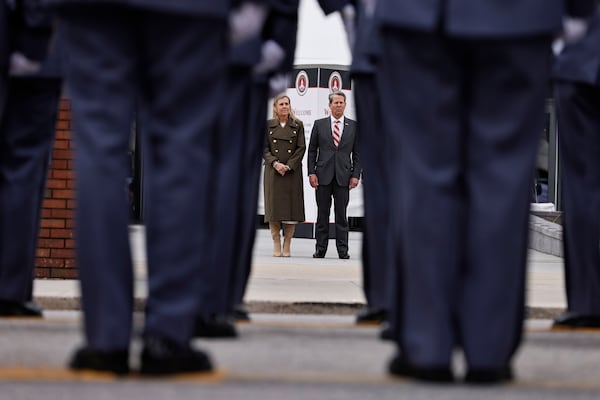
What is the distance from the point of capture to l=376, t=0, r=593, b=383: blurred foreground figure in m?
3.03

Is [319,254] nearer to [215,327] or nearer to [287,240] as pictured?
[287,240]

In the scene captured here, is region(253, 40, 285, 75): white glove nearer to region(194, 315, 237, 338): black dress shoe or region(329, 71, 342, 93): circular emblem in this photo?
region(194, 315, 237, 338): black dress shoe

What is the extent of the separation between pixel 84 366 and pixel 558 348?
1.76 metres

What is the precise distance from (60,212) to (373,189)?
9.12ft

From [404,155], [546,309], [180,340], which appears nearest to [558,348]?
[404,155]

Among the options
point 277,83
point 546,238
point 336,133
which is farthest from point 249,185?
point 546,238

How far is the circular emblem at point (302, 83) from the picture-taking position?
53.1 ft

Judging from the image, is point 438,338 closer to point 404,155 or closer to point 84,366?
point 404,155

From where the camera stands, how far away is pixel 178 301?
2.98m

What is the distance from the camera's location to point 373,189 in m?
5.07

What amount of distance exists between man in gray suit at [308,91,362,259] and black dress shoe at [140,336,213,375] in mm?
9834

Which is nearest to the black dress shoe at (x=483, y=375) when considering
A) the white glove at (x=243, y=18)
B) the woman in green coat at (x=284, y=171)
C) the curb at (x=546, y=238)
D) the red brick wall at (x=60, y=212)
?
the white glove at (x=243, y=18)

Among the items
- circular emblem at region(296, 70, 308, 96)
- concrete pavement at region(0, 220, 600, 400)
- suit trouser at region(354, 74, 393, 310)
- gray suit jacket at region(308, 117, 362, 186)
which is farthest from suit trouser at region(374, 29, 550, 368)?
circular emblem at region(296, 70, 308, 96)

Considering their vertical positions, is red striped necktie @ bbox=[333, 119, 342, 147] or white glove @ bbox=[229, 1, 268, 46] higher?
red striped necktie @ bbox=[333, 119, 342, 147]
